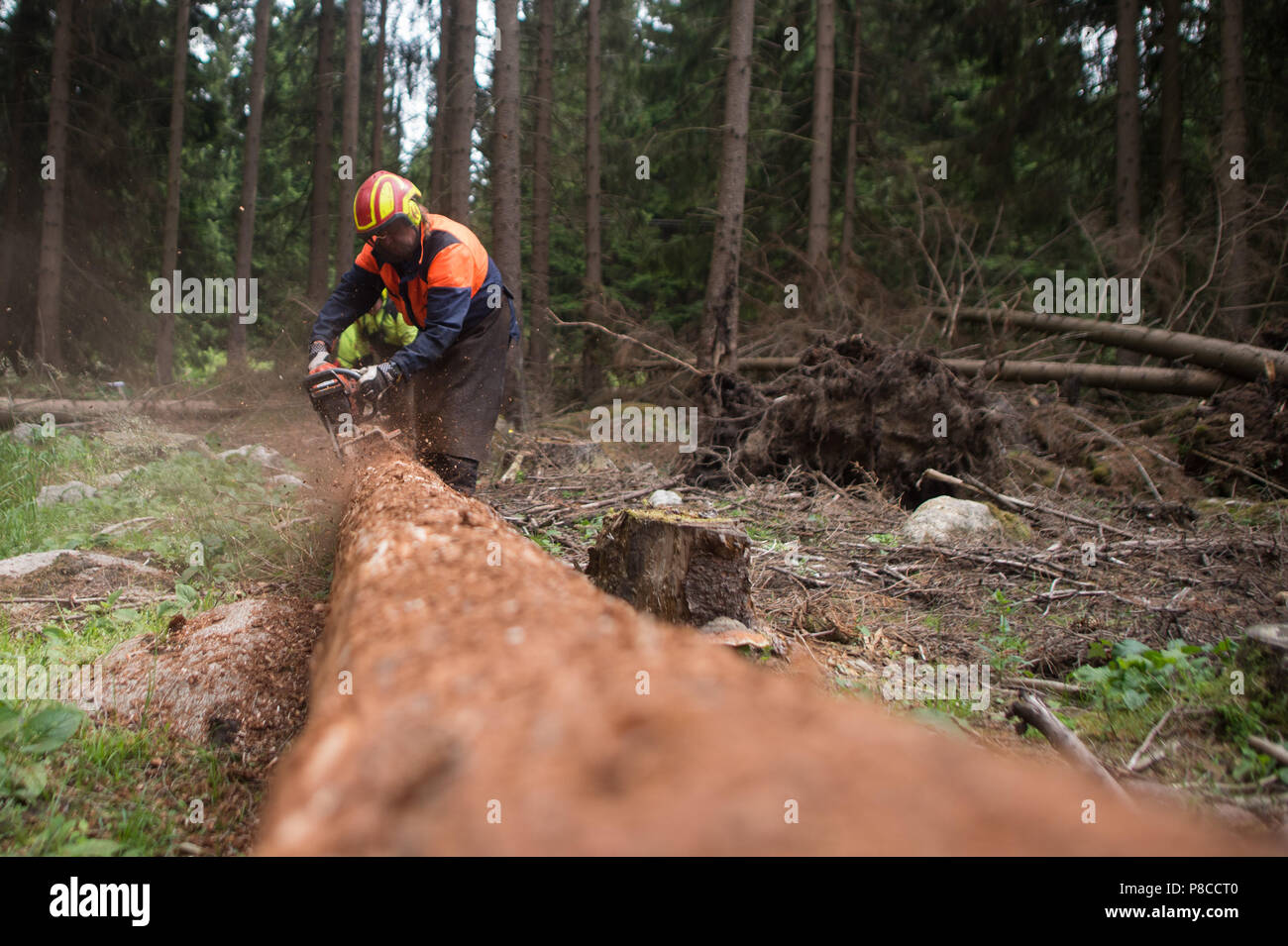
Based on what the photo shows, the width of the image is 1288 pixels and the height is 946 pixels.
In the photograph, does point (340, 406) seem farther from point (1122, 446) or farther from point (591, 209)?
point (591, 209)

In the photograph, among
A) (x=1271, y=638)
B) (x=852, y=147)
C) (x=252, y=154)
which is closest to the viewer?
(x=1271, y=638)

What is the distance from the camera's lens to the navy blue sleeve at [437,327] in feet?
14.9

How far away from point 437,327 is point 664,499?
2.33 m

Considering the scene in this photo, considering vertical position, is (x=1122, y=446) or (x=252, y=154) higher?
(x=252, y=154)

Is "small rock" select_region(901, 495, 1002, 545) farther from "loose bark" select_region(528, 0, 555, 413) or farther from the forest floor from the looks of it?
"loose bark" select_region(528, 0, 555, 413)

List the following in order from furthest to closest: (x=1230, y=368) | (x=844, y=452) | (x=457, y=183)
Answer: (x=457, y=183)
(x=1230, y=368)
(x=844, y=452)

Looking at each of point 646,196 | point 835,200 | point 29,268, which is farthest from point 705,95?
point 29,268

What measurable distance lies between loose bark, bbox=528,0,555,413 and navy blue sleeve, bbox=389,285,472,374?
8.34 meters

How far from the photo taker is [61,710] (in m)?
2.29

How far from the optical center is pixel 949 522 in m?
5.48

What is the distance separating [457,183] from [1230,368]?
8.93 metres

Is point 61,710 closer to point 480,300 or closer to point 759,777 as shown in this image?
point 759,777

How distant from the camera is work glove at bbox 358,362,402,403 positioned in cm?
437

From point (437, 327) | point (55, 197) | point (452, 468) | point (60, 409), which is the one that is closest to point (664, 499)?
point (452, 468)
